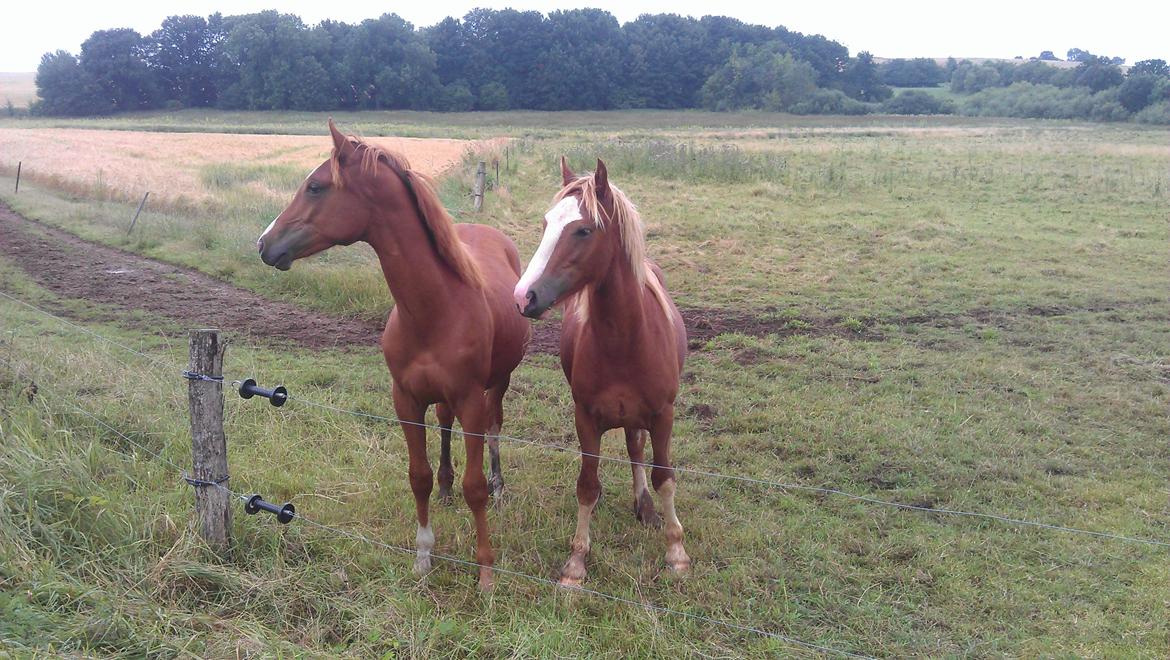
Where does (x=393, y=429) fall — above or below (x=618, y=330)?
below

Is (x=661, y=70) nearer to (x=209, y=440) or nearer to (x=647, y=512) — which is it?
(x=647, y=512)

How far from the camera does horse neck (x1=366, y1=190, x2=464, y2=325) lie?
3.66 m

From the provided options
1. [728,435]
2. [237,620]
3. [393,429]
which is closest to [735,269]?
[728,435]

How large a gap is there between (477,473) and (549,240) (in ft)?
4.37

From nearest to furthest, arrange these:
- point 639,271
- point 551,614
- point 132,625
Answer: point 132,625, point 551,614, point 639,271

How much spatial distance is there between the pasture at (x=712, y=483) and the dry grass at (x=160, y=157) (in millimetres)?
9357

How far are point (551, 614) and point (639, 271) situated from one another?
5.70 ft

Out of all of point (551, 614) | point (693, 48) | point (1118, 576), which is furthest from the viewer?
point (693, 48)

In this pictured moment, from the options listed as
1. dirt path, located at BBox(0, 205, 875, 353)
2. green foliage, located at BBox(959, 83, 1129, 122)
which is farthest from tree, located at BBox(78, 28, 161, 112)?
green foliage, located at BBox(959, 83, 1129, 122)

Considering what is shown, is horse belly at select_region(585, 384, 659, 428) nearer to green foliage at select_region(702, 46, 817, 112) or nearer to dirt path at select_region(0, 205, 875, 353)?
dirt path at select_region(0, 205, 875, 353)

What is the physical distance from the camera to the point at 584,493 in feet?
13.5

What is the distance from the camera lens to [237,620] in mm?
3033

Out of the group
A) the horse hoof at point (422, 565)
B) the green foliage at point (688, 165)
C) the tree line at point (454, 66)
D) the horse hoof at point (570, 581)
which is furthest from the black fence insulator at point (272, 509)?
the tree line at point (454, 66)

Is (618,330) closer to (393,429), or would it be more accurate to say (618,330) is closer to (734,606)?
(734,606)
